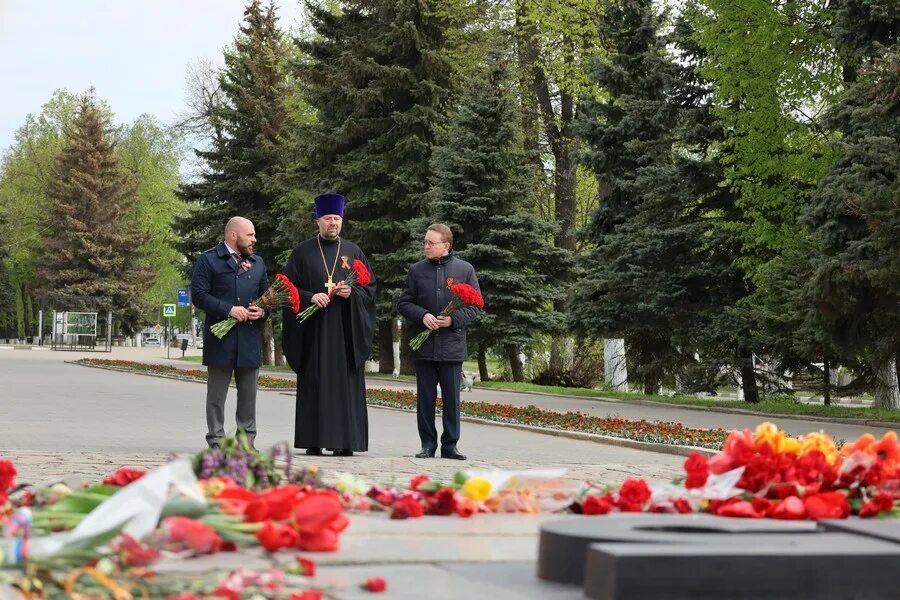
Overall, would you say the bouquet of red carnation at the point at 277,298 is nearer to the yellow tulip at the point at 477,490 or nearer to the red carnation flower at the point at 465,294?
the red carnation flower at the point at 465,294

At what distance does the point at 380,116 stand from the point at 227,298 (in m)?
29.5

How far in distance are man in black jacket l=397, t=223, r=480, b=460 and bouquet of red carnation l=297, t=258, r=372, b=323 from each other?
1.39 ft

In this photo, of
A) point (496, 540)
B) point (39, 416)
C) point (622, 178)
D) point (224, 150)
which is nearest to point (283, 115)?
point (224, 150)

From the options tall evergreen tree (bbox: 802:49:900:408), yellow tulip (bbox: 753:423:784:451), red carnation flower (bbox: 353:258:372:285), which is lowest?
yellow tulip (bbox: 753:423:784:451)

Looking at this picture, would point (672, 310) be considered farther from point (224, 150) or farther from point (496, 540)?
point (224, 150)

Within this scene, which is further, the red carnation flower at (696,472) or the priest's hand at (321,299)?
the priest's hand at (321,299)

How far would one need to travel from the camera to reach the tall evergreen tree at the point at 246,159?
4925cm

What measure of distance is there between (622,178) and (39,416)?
17.3 meters

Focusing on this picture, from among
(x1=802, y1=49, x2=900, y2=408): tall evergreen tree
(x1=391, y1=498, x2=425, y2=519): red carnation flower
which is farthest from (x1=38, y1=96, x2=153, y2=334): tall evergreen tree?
(x1=391, y1=498, x2=425, y2=519): red carnation flower

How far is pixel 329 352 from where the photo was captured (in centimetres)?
1184

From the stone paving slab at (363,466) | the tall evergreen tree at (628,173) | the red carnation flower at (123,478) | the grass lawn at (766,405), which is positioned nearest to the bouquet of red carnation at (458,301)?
the stone paving slab at (363,466)

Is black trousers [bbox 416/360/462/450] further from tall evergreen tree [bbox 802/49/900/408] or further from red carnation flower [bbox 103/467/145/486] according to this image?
tall evergreen tree [bbox 802/49/900/408]

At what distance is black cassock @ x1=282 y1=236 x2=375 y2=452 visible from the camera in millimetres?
11695

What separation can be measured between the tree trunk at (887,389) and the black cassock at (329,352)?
1518 centimetres
